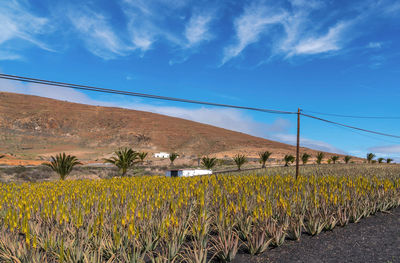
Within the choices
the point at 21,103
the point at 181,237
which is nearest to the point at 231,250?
the point at 181,237

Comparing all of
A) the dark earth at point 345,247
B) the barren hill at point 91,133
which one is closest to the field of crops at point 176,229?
the dark earth at point 345,247

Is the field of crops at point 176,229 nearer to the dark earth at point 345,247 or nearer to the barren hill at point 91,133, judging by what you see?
the dark earth at point 345,247

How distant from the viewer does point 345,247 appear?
753 centimetres

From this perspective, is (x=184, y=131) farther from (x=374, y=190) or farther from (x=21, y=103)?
(x=374, y=190)

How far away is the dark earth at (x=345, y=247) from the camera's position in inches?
271

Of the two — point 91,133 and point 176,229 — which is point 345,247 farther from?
point 91,133

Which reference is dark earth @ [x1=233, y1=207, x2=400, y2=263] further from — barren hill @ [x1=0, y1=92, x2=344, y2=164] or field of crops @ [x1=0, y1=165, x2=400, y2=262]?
Result: barren hill @ [x1=0, y1=92, x2=344, y2=164]

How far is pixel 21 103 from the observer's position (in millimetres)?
122062

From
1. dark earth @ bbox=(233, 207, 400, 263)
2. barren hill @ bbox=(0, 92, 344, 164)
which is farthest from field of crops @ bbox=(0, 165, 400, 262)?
barren hill @ bbox=(0, 92, 344, 164)

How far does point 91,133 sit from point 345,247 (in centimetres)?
11468

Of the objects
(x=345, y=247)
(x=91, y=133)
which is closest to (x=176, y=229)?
(x=345, y=247)

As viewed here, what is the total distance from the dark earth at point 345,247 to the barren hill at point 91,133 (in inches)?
3029

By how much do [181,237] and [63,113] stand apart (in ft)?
415

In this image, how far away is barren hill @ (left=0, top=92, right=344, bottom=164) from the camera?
94062 mm
